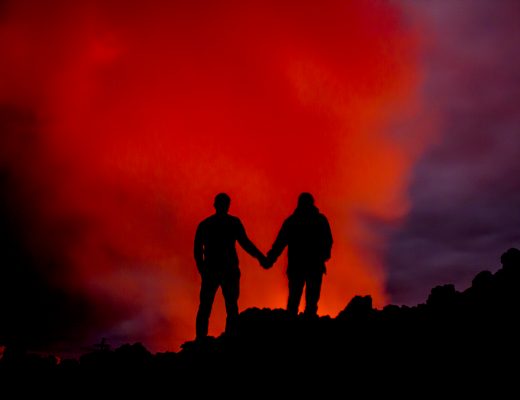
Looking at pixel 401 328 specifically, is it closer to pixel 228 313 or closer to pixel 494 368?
pixel 494 368

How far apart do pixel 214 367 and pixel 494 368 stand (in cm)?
483

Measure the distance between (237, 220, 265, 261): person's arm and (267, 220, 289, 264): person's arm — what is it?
280mm

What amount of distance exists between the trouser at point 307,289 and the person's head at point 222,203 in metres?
2.42

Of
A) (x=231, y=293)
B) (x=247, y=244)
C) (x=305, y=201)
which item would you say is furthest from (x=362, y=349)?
(x=247, y=244)

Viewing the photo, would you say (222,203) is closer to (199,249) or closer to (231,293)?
(199,249)

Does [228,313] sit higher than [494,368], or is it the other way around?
[228,313]

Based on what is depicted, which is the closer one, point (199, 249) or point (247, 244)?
point (199, 249)

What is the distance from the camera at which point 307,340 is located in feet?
29.2

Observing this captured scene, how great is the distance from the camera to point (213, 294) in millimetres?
11320

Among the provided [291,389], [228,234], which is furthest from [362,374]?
[228,234]

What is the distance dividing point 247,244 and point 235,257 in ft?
2.36

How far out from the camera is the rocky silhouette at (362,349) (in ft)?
24.2

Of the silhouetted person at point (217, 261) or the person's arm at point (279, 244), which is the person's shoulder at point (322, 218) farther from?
the silhouetted person at point (217, 261)

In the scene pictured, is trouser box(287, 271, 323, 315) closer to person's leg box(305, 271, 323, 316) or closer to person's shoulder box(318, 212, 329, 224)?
person's leg box(305, 271, 323, 316)
